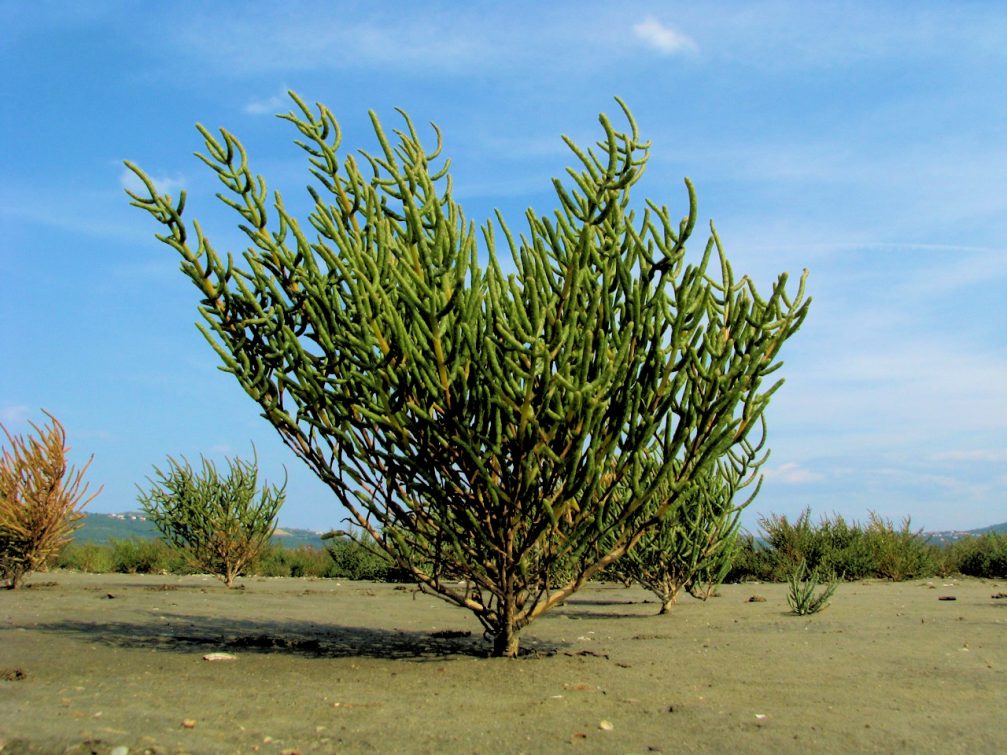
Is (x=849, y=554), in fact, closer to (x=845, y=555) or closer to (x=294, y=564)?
(x=845, y=555)

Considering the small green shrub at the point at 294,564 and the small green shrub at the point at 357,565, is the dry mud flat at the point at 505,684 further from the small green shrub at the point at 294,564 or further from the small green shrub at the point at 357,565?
the small green shrub at the point at 294,564

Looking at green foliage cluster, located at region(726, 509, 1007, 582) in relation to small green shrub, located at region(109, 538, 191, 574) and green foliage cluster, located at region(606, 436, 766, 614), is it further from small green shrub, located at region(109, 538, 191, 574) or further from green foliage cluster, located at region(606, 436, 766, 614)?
small green shrub, located at region(109, 538, 191, 574)

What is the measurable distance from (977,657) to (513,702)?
4126 millimetres

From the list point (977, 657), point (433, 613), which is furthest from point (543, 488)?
point (433, 613)

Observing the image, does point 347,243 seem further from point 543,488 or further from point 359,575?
point 359,575

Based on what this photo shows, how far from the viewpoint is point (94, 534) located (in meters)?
132

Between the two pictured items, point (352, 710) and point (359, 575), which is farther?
point (359, 575)

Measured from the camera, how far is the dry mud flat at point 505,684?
4336 mm

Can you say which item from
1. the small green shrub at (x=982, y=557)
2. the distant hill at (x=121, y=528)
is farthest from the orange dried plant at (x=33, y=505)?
the distant hill at (x=121, y=528)

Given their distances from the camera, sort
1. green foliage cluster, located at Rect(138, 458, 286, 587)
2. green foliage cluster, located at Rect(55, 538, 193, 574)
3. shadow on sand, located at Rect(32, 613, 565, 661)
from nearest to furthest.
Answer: shadow on sand, located at Rect(32, 613, 565, 661), green foliage cluster, located at Rect(138, 458, 286, 587), green foliage cluster, located at Rect(55, 538, 193, 574)

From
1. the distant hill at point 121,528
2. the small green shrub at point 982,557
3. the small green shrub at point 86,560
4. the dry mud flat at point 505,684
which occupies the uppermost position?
the distant hill at point 121,528

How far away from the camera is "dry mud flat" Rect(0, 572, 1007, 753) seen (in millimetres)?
4336

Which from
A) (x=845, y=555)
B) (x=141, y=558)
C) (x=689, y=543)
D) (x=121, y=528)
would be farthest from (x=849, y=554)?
(x=121, y=528)

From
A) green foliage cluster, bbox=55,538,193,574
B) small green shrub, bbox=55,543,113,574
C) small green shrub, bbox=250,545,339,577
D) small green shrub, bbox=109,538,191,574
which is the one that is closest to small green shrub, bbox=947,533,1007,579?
small green shrub, bbox=250,545,339,577
